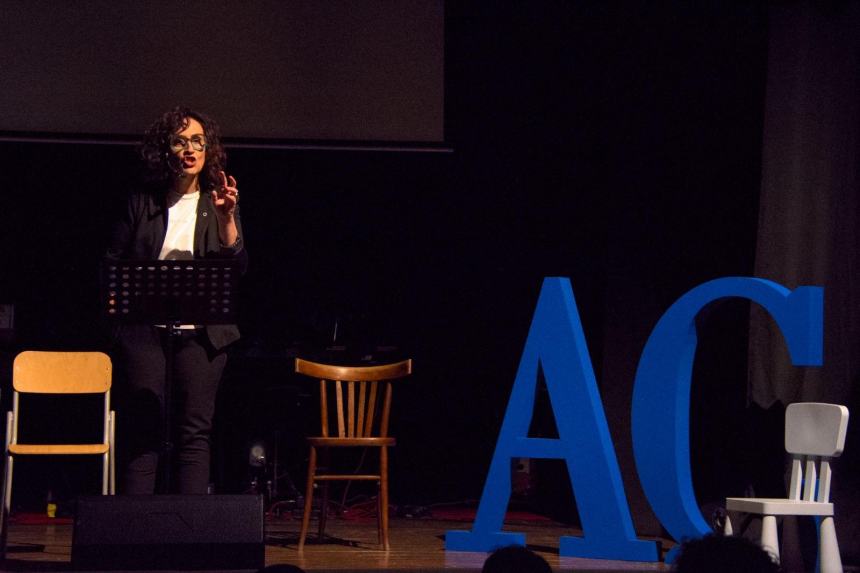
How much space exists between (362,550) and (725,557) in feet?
9.50

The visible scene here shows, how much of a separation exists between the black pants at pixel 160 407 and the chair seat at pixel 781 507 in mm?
1841

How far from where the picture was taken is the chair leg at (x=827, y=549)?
387 cm

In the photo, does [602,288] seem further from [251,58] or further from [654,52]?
[251,58]

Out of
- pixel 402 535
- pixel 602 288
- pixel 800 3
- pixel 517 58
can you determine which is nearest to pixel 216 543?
pixel 402 535

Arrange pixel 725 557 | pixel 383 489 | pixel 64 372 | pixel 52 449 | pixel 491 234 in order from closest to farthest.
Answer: pixel 725 557, pixel 52 449, pixel 383 489, pixel 64 372, pixel 491 234

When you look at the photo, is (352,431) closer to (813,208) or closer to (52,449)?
(52,449)

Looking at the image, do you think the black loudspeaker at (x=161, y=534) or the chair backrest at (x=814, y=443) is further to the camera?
the chair backrest at (x=814, y=443)

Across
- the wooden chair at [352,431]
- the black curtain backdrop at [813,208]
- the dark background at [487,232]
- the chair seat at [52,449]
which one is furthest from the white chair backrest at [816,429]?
the chair seat at [52,449]

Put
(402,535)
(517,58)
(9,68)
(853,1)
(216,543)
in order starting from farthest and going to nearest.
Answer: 1. (517,58)
2. (9,68)
3. (402,535)
4. (853,1)
5. (216,543)

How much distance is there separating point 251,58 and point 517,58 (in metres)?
1.79

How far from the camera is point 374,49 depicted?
233 inches

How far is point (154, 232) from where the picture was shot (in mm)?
3957

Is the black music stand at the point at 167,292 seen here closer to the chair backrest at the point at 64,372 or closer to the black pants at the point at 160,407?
the black pants at the point at 160,407

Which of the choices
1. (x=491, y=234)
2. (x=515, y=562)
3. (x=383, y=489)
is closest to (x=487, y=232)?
(x=491, y=234)
